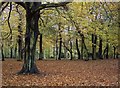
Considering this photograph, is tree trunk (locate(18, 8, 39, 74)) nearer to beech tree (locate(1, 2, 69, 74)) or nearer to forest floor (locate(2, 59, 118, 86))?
beech tree (locate(1, 2, 69, 74))

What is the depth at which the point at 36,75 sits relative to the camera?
35.6ft

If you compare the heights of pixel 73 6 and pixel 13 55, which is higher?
pixel 73 6

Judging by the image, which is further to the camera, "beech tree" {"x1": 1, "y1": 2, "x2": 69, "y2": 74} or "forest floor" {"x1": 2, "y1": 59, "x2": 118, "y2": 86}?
"beech tree" {"x1": 1, "y1": 2, "x2": 69, "y2": 74}

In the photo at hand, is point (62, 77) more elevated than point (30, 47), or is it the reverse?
point (30, 47)

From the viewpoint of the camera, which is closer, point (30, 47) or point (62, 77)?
point (62, 77)

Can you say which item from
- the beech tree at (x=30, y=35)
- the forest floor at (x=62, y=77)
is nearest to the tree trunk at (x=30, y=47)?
the beech tree at (x=30, y=35)

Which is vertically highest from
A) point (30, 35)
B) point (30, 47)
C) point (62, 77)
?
point (30, 35)

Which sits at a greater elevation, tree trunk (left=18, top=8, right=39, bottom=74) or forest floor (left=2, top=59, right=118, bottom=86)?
tree trunk (left=18, top=8, right=39, bottom=74)

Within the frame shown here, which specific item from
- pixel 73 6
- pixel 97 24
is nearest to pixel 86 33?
pixel 97 24

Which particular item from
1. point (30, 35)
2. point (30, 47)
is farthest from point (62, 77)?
point (30, 35)

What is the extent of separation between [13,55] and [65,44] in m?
4.77

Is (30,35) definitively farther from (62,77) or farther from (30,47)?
(62,77)

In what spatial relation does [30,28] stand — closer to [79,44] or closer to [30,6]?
[30,6]

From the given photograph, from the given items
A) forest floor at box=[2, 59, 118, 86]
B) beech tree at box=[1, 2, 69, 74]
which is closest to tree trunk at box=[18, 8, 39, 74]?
beech tree at box=[1, 2, 69, 74]
